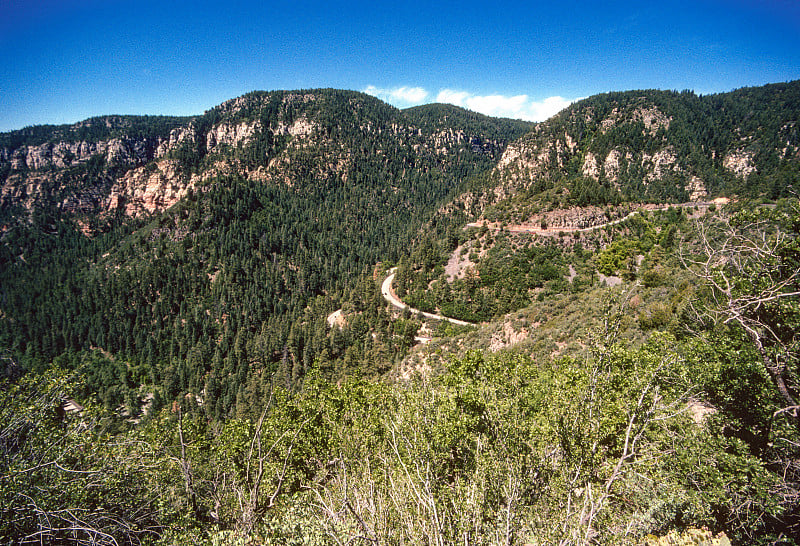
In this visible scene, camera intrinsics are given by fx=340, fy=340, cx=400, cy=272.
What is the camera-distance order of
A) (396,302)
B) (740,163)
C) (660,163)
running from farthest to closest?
(660,163)
(740,163)
(396,302)

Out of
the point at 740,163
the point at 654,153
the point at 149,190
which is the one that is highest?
the point at 654,153

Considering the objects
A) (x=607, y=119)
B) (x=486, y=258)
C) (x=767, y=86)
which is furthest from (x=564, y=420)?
(x=767, y=86)

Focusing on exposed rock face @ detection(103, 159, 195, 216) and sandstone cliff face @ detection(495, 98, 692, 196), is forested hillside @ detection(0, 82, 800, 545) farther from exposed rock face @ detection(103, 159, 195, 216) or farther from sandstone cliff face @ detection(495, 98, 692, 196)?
exposed rock face @ detection(103, 159, 195, 216)

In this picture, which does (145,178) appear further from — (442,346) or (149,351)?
(442,346)

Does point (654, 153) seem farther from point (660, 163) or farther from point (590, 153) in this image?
point (590, 153)

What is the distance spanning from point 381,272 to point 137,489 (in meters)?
100.0

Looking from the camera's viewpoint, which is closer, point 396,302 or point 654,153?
point 396,302

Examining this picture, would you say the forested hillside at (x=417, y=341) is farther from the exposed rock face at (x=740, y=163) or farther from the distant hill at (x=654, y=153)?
the exposed rock face at (x=740, y=163)

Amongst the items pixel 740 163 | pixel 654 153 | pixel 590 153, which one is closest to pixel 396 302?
pixel 590 153

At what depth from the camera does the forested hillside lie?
31.3ft

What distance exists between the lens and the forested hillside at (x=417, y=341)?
9.55m

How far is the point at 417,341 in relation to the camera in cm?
6725

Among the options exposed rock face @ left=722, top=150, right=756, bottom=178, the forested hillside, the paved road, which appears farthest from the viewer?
exposed rock face @ left=722, top=150, right=756, bottom=178

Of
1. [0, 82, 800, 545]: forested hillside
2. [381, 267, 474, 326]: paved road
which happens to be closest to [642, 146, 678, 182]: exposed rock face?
[0, 82, 800, 545]: forested hillside
